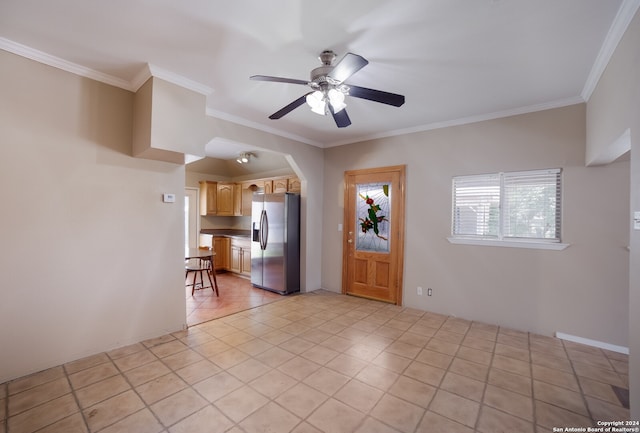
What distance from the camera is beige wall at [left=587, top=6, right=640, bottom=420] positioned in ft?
5.31

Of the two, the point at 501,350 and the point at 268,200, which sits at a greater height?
the point at 268,200

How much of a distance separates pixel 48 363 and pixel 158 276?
109 centimetres

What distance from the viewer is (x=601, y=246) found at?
9.69 feet

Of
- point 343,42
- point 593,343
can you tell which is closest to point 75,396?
point 343,42

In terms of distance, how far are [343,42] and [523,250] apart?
3134 millimetres

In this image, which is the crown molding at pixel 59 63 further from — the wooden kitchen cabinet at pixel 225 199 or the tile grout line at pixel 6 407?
the wooden kitchen cabinet at pixel 225 199

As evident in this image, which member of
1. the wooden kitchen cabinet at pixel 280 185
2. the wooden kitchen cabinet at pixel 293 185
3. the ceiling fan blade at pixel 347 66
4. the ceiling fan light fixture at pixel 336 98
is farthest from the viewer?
the wooden kitchen cabinet at pixel 280 185

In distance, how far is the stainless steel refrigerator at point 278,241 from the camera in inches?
191

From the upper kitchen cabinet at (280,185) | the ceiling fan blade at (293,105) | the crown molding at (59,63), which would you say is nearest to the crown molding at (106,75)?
the crown molding at (59,63)

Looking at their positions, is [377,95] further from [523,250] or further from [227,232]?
[227,232]

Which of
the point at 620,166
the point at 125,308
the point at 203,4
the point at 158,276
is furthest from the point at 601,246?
the point at 125,308

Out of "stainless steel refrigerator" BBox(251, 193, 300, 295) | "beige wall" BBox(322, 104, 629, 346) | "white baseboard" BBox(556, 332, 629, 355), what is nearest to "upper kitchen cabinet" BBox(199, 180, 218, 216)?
"stainless steel refrigerator" BBox(251, 193, 300, 295)

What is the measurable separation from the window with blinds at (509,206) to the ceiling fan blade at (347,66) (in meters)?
2.59

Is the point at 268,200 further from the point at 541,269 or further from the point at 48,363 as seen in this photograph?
the point at 541,269
